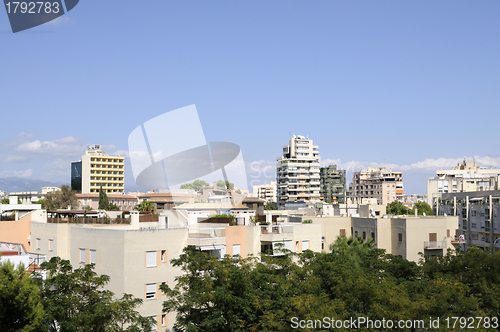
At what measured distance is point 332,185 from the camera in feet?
582

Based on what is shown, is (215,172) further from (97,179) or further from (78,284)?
(97,179)

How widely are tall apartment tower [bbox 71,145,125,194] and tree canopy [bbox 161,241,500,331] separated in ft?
459

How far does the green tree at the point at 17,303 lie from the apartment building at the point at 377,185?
145 m

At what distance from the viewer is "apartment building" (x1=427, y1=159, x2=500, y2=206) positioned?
11125cm

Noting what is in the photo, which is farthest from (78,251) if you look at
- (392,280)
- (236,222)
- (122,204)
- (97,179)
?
(97,179)

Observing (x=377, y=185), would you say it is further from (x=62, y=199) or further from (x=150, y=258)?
(x=150, y=258)

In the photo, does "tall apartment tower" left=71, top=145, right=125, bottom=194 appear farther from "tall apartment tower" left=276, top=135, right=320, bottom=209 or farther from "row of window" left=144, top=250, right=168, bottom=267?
"row of window" left=144, top=250, right=168, bottom=267

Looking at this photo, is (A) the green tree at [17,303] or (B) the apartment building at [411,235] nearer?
(A) the green tree at [17,303]

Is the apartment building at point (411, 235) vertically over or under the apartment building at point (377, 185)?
under

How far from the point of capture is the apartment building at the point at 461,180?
11125 centimetres

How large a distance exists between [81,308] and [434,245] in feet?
110

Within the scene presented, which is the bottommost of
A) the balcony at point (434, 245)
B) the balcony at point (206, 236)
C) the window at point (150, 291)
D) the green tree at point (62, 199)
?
the window at point (150, 291)

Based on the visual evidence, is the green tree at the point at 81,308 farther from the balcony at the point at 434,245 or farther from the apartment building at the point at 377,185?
the apartment building at the point at 377,185

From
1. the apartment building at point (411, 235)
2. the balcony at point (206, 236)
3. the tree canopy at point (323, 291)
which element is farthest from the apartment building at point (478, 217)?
the balcony at point (206, 236)
